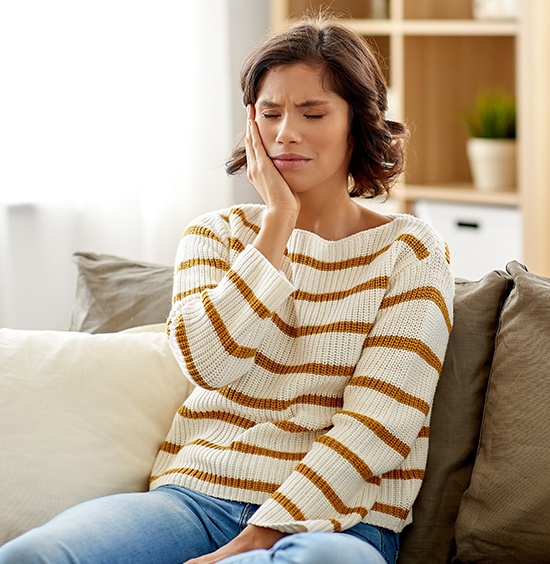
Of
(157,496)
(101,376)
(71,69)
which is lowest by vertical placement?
(157,496)

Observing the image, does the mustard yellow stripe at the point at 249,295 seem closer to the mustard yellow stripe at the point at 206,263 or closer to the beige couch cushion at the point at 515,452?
the mustard yellow stripe at the point at 206,263

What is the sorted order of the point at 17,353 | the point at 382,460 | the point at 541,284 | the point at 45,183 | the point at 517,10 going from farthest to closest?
the point at 517,10 < the point at 45,183 < the point at 17,353 < the point at 541,284 < the point at 382,460

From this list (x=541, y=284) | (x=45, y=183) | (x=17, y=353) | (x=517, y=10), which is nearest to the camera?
(x=541, y=284)

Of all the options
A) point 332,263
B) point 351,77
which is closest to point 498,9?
point 351,77

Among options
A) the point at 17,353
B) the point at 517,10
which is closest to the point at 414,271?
the point at 17,353

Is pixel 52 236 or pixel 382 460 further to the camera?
pixel 52 236

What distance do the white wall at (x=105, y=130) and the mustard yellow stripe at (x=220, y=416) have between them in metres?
1.43

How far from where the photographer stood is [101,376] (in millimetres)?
1833

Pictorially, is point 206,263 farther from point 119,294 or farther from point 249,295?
point 119,294

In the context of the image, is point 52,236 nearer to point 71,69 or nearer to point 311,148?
point 71,69

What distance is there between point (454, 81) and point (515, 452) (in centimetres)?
234

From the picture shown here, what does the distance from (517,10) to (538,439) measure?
6.85 ft

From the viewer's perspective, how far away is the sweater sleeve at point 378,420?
1.55 m

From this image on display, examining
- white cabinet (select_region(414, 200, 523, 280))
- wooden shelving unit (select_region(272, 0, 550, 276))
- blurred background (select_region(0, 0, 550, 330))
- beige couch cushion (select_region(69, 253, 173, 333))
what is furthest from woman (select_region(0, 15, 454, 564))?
white cabinet (select_region(414, 200, 523, 280))
